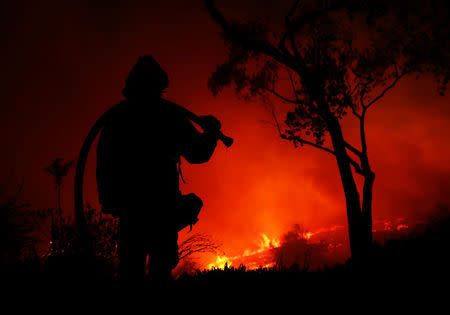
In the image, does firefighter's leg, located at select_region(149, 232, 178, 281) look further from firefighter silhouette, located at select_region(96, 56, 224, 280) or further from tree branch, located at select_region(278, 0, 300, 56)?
tree branch, located at select_region(278, 0, 300, 56)

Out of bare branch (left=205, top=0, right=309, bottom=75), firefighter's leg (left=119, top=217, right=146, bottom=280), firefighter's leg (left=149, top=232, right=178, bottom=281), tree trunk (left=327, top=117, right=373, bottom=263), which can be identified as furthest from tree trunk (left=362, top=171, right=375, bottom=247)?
firefighter's leg (left=119, top=217, right=146, bottom=280)

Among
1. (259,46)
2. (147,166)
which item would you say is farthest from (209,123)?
(259,46)

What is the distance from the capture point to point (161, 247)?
262 centimetres

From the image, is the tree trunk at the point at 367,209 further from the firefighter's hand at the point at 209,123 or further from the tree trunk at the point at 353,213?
the firefighter's hand at the point at 209,123

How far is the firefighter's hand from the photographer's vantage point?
9.29 ft

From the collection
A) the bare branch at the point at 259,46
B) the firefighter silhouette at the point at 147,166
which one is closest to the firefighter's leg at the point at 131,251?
the firefighter silhouette at the point at 147,166

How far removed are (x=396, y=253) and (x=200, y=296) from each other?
12.0 ft

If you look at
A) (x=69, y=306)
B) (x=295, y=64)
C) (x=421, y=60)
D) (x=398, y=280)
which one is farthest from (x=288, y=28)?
(x=69, y=306)

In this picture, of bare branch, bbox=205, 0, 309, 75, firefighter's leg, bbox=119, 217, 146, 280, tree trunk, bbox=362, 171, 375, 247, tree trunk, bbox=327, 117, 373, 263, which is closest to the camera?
firefighter's leg, bbox=119, 217, 146, 280

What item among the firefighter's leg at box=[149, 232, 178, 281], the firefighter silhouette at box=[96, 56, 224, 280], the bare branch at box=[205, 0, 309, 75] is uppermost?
the bare branch at box=[205, 0, 309, 75]

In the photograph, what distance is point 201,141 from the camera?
2.78m

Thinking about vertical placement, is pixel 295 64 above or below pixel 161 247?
above

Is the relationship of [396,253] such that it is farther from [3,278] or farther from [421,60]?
[421,60]

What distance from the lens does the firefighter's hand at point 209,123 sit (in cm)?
283
